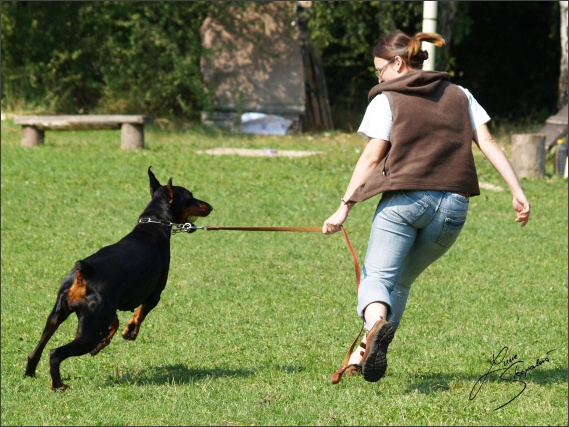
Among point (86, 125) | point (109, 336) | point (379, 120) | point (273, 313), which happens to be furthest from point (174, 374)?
point (86, 125)

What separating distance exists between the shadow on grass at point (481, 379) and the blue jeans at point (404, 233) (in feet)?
2.10

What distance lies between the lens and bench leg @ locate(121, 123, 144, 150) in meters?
15.7

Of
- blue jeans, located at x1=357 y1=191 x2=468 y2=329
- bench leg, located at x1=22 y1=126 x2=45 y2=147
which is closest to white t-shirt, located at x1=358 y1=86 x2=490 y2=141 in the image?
blue jeans, located at x1=357 y1=191 x2=468 y2=329

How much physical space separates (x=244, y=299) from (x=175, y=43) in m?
13.3

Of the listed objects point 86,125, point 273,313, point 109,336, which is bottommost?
point 86,125

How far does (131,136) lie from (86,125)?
3.48 ft

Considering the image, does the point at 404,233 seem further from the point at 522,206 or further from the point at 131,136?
the point at 131,136

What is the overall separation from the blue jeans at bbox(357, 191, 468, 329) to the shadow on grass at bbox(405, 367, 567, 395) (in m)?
0.64

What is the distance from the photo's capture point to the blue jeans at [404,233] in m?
4.59

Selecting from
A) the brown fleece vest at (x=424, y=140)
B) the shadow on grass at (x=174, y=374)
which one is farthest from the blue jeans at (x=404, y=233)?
the shadow on grass at (x=174, y=374)

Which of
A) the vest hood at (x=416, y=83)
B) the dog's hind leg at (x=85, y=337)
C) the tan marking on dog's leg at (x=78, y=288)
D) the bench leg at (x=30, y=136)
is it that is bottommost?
the bench leg at (x=30, y=136)

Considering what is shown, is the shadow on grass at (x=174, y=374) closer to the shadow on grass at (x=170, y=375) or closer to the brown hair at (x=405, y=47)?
the shadow on grass at (x=170, y=375)

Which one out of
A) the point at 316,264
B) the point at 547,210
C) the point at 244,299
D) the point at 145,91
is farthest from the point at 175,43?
the point at 244,299

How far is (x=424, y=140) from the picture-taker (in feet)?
15.0
